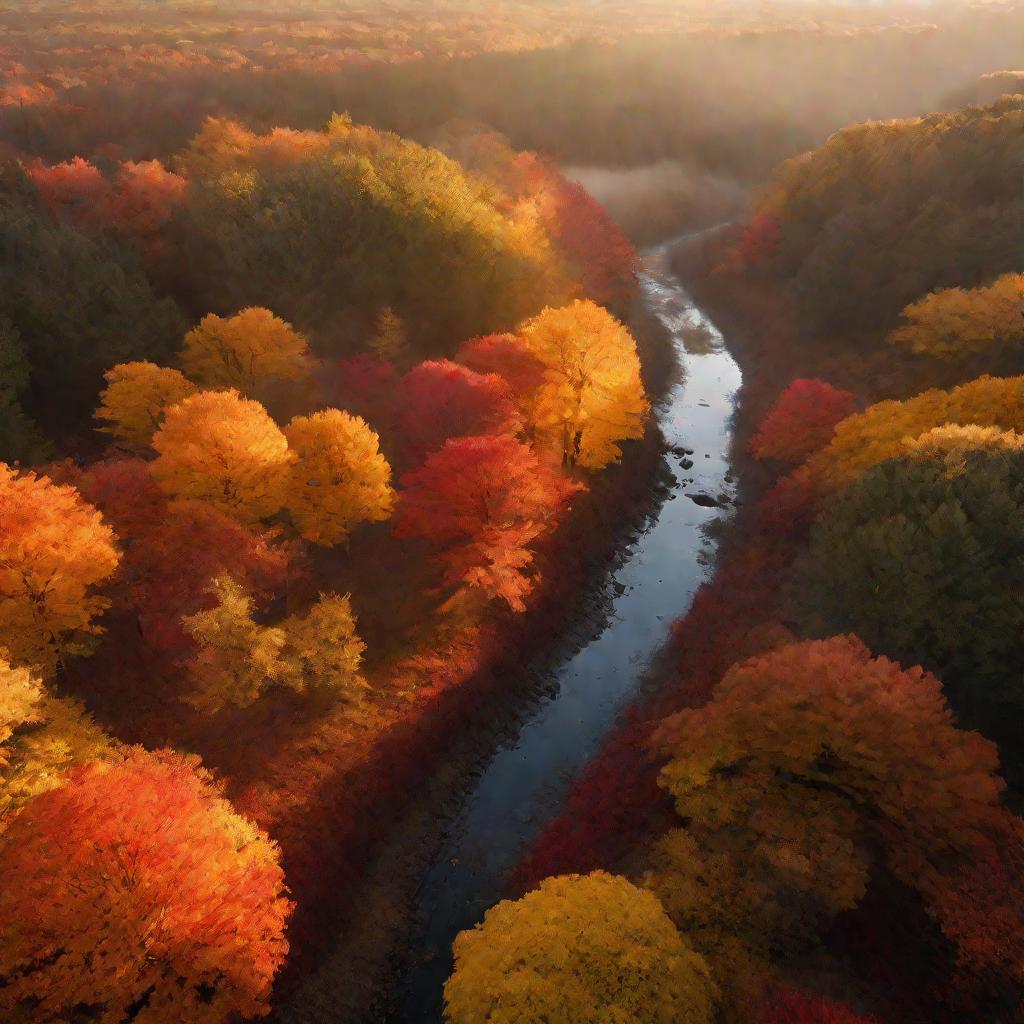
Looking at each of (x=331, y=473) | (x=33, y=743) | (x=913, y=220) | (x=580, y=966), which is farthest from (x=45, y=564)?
(x=913, y=220)

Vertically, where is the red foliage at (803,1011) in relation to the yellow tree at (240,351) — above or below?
below

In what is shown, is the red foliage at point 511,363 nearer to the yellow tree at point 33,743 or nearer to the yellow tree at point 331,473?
the yellow tree at point 331,473

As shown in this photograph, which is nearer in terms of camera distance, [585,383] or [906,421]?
[906,421]

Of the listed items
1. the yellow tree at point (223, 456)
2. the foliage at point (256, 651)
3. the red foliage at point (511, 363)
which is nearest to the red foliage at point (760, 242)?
the red foliage at point (511, 363)

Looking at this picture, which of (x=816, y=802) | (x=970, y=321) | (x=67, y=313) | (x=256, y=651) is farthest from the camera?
(x=970, y=321)

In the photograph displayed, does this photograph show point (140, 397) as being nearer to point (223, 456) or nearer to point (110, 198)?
point (223, 456)

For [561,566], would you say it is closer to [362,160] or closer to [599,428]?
[599,428]

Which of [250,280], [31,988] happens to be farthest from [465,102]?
[31,988]
